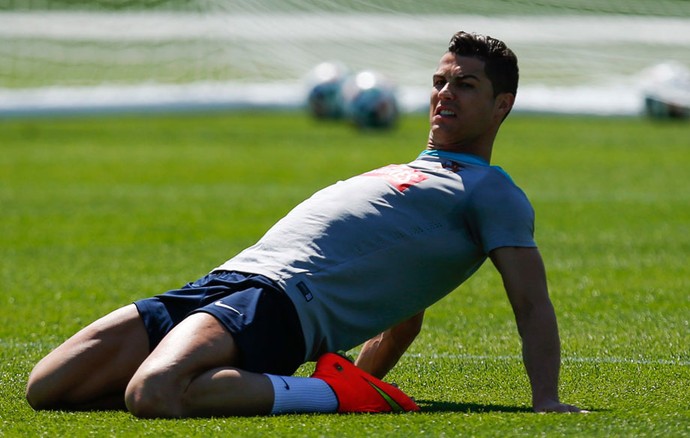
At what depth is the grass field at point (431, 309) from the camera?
4.75 metres

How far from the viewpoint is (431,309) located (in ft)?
25.6

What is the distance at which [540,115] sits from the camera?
2758 centimetres

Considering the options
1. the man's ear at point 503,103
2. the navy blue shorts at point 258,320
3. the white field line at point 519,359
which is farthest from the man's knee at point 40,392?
the man's ear at point 503,103

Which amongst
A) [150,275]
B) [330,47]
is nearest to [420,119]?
[330,47]

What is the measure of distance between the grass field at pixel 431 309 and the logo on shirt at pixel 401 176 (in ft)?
2.80

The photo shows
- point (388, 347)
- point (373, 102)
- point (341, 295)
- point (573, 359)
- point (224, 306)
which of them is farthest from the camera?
point (373, 102)

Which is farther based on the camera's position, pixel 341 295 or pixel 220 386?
pixel 341 295

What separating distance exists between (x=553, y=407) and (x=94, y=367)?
1.79 meters

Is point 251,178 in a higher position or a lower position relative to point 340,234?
lower

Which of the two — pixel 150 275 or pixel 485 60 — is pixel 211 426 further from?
pixel 150 275

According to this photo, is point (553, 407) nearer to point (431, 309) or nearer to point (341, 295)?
point (341, 295)

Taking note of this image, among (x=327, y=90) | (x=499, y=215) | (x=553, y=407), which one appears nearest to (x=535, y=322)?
(x=553, y=407)

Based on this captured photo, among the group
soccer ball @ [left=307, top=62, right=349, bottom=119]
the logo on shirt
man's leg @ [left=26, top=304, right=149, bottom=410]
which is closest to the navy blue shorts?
man's leg @ [left=26, top=304, right=149, bottom=410]

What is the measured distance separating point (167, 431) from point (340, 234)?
3.57ft
